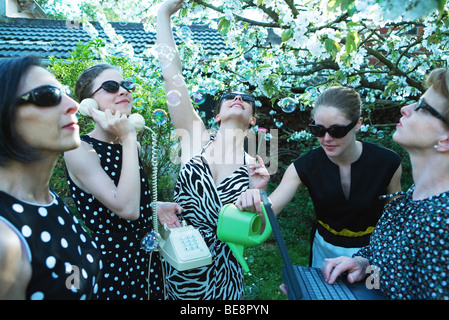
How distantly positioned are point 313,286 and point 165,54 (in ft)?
5.88

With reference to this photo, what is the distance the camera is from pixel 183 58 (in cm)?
397

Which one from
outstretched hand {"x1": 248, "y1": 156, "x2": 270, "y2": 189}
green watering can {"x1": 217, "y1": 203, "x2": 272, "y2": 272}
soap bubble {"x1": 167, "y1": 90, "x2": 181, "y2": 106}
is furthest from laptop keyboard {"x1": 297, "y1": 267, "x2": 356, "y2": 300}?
soap bubble {"x1": 167, "y1": 90, "x2": 181, "y2": 106}

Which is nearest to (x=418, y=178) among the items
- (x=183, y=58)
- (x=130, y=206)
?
(x=130, y=206)

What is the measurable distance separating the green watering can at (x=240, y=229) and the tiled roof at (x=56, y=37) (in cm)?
827

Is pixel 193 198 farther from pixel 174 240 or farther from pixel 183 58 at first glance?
pixel 183 58

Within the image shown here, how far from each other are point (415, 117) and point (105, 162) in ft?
5.44

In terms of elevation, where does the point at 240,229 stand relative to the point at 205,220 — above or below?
above

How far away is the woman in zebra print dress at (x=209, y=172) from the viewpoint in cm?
220

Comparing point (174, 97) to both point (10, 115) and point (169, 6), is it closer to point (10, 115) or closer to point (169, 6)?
point (169, 6)

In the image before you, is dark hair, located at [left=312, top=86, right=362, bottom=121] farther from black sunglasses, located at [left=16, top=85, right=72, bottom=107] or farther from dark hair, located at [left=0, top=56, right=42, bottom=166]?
dark hair, located at [left=0, top=56, right=42, bottom=166]

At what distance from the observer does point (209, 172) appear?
2.24m

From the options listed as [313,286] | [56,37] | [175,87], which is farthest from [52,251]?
[56,37]

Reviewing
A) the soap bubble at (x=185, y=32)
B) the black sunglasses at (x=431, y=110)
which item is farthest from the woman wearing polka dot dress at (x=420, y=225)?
the soap bubble at (x=185, y=32)

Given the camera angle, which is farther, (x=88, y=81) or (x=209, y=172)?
(x=209, y=172)
